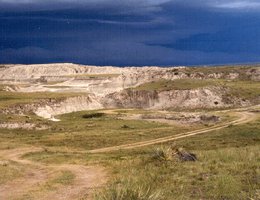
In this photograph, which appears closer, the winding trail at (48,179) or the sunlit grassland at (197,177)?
the sunlit grassland at (197,177)

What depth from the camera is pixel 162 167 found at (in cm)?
2561

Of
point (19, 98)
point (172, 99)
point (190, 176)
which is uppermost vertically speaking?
point (190, 176)

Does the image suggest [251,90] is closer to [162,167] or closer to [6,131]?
[6,131]

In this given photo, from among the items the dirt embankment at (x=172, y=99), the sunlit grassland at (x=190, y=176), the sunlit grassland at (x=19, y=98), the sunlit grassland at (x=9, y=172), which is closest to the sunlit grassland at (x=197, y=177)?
the sunlit grassland at (x=190, y=176)

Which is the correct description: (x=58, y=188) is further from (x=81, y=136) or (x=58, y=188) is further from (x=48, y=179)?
(x=81, y=136)

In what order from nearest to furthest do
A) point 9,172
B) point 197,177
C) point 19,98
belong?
point 197,177
point 9,172
point 19,98

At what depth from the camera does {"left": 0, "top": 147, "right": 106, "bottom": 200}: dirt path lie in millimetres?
20203

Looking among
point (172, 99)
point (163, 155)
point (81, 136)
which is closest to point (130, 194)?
point (163, 155)

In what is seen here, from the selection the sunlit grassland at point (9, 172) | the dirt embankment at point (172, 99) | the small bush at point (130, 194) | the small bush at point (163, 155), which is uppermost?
the small bush at point (130, 194)

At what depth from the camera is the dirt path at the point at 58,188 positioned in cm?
2020

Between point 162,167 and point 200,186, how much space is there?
19.7 feet

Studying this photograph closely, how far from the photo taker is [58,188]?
2188 cm

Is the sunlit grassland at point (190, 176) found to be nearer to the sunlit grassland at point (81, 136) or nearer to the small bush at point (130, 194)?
the small bush at point (130, 194)

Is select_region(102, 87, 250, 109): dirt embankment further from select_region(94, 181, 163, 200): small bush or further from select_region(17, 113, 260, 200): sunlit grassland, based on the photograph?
select_region(94, 181, 163, 200): small bush
